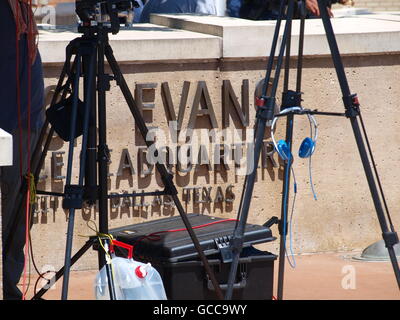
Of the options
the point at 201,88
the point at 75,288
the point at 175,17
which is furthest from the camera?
the point at 175,17

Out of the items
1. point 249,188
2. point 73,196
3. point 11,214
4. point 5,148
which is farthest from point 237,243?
point 11,214

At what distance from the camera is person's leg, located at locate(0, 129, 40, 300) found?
4734mm

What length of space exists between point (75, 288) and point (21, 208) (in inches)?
58.3

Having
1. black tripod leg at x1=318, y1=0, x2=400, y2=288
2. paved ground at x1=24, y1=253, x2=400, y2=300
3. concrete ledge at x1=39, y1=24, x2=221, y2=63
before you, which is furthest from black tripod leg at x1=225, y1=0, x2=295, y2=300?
concrete ledge at x1=39, y1=24, x2=221, y2=63

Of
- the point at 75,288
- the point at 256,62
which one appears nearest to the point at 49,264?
the point at 75,288

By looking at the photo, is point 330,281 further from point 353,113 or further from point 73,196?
point 73,196

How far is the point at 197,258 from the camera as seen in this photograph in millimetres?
4609

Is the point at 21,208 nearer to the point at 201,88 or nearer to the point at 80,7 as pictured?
the point at 80,7

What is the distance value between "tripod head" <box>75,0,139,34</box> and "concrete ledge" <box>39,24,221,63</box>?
1.86m

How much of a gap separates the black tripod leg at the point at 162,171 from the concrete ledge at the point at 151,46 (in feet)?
5.91

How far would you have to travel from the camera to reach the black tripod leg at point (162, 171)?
418cm

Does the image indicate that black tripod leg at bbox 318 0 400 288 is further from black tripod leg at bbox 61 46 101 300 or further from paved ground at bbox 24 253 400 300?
paved ground at bbox 24 253 400 300

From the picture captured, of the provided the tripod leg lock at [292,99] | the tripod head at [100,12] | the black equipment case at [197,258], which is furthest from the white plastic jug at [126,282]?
the tripod leg lock at [292,99]

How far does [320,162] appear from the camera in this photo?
660cm
